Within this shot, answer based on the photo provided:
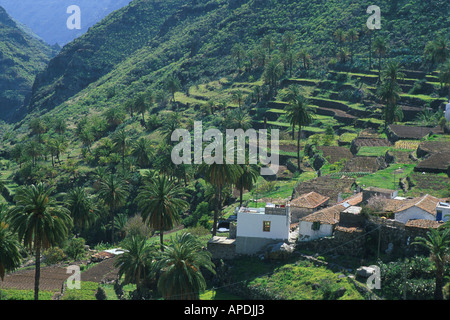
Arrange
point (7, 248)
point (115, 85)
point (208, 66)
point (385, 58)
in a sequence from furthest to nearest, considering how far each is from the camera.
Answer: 1. point (115, 85)
2. point (208, 66)
3. point (385, 58)
4. point (7, 248)

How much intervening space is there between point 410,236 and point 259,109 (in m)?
73.9

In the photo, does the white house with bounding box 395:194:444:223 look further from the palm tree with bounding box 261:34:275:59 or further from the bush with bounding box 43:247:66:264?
the palm tree with bounding box 261:34:275:59

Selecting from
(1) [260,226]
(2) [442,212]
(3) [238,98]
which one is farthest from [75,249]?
(3) [238,98]

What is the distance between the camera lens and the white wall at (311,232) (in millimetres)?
50406

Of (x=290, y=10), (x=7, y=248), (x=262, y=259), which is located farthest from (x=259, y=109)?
(x=7, y=248)

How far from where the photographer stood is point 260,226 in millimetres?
53438

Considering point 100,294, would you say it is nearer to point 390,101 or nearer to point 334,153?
point 334,153

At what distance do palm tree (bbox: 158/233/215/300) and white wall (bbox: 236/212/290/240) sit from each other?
9.87 metres

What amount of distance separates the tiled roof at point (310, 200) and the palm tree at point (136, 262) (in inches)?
663

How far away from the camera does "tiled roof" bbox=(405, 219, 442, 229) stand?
149 ft

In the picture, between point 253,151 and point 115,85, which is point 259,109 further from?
point 115,85

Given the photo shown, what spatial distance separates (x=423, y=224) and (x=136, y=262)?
26.4 meters

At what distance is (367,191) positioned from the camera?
183ft

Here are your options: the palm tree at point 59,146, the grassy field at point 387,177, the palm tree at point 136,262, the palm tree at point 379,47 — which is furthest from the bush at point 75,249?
the palm tree at point 379,47
